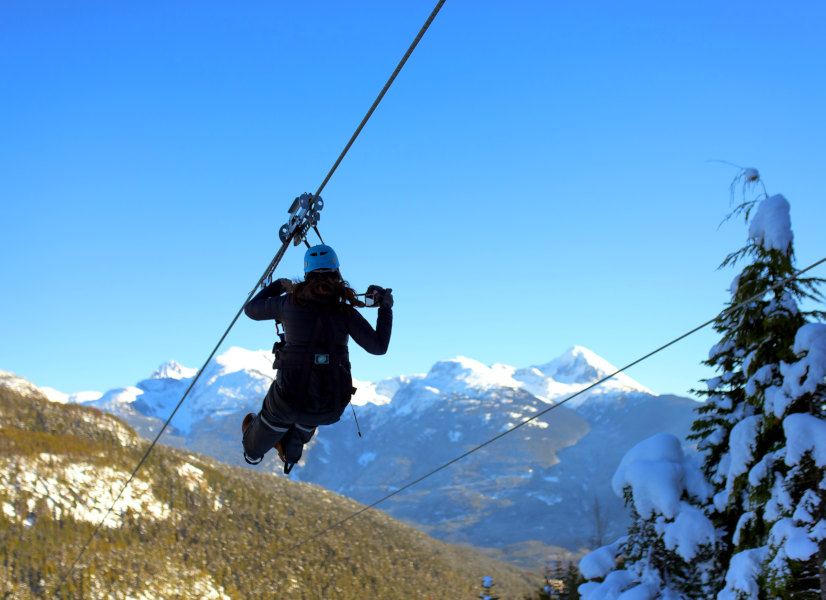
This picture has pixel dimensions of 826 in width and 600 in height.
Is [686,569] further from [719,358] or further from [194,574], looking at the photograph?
[194,574]

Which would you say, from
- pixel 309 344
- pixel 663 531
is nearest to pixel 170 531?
pixel 663 531

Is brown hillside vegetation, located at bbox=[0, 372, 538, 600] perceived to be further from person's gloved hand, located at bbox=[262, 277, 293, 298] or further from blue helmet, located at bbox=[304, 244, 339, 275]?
blue helmet, located at bbox=[304, 244, 339, 275]

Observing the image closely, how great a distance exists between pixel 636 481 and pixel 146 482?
288 feet

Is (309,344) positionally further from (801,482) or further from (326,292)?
(801,482)

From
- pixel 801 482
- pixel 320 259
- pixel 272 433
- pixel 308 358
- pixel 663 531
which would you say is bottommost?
pixel 272 433

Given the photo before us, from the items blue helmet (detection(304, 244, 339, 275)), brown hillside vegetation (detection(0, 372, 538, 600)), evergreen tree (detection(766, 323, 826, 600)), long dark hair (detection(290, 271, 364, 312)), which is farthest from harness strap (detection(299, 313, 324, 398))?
brown hillside vegetation (detection(0, 372, 538, 600))

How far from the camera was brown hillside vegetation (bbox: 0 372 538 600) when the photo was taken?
72.0 metres

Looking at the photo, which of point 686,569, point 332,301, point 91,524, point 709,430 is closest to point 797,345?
point 709,430

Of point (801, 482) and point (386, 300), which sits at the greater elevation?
point (801, 482)

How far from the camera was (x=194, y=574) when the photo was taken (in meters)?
80.8

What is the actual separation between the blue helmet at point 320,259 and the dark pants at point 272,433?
120 centimetres

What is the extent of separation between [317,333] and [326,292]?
0.39 metres

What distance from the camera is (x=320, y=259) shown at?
6.60 m

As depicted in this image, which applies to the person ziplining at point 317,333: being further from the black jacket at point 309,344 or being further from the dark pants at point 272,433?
the dark pants at point 272,433
